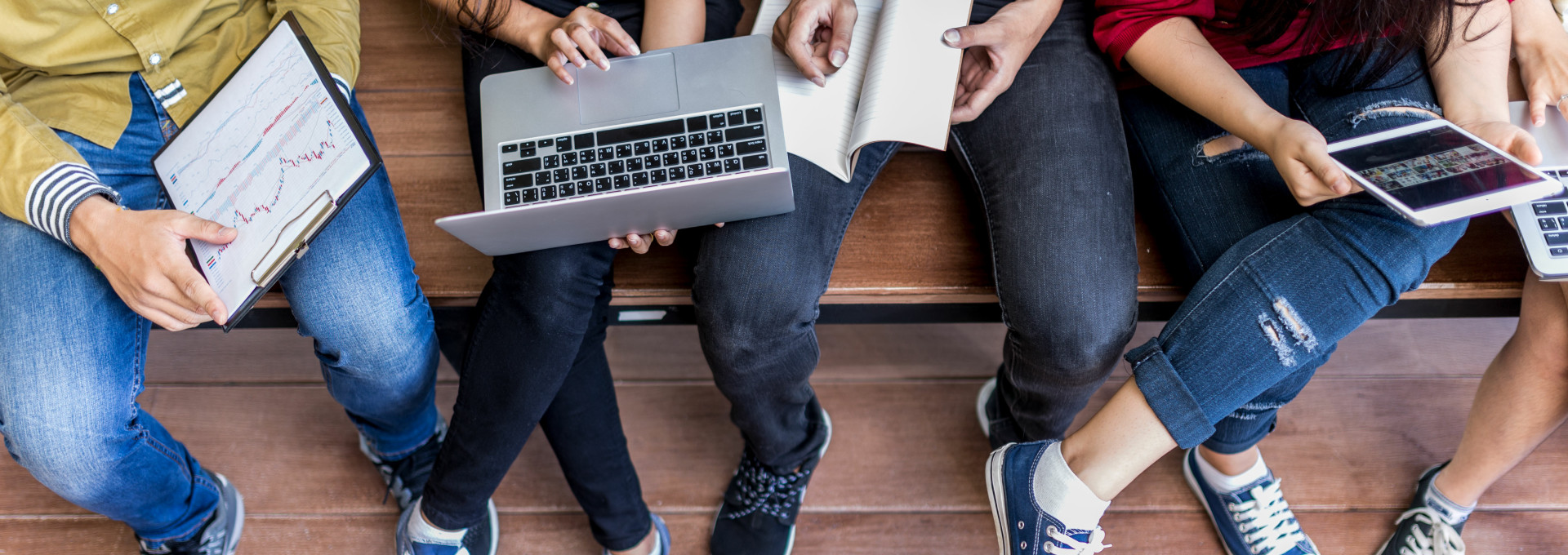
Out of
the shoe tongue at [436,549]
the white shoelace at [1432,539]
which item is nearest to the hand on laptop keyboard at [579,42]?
the shoe tongue at [436,549]

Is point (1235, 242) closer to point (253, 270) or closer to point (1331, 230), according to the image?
point (1331, 230)

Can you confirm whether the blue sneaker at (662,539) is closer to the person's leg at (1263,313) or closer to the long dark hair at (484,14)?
the person's leg at (1263,313)

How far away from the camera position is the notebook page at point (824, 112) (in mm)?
969

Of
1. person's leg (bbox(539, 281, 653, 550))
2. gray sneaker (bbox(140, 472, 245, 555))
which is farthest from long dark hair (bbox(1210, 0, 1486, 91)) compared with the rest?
gray sneaker (bbox(140, 472, 245, 555))

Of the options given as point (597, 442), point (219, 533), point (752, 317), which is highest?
point (752, 317)

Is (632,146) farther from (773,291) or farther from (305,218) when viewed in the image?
(305,218)

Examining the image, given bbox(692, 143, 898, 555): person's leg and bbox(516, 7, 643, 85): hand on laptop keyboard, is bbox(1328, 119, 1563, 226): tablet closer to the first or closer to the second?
bbox(692, 143, 898, 555): person's leg

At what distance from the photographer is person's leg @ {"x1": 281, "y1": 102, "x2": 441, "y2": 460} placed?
0.99 meters

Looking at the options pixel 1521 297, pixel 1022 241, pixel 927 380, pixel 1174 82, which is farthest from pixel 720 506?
pixel 1521 297

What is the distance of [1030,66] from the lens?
104cm

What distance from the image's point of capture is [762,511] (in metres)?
1.21

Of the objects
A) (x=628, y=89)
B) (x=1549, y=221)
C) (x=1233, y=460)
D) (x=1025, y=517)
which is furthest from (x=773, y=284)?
(x=1549, y=221)

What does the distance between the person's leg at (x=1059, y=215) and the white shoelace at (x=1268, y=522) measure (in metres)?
0.34

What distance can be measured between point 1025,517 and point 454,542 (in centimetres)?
73
